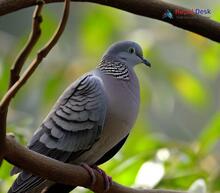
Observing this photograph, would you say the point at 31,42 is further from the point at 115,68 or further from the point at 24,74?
the point at 115,68

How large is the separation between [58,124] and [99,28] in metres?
1.31

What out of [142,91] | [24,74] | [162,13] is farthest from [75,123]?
[142,91]

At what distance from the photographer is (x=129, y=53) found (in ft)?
6.59

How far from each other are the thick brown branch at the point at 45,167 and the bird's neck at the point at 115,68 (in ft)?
1.58

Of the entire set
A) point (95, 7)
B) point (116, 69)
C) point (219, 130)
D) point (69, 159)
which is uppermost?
point (95, 7)

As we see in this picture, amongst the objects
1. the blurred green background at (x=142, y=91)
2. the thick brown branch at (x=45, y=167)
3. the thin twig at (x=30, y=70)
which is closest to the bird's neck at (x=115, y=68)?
the blurred green background at (x=142, y=91)

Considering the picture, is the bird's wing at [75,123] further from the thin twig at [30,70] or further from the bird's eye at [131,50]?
the thin twig at [30,70]

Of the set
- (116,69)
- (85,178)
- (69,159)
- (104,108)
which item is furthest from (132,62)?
(85,178)

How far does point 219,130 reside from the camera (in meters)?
2.24

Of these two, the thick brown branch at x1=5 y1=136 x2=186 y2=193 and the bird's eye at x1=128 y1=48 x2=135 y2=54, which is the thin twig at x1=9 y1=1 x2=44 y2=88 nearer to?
the thick brown branch at x1=5 y1=136 x2=186 y2=193

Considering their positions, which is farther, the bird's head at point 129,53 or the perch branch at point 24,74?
the bird's head at point 129,53

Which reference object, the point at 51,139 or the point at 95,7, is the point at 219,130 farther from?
the point at 95,7

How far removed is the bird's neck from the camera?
1.92 m

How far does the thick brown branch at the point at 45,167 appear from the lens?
47.6 inches
